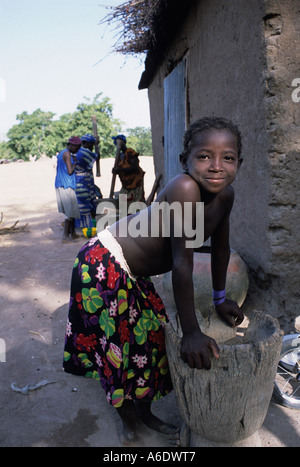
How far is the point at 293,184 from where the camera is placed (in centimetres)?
236

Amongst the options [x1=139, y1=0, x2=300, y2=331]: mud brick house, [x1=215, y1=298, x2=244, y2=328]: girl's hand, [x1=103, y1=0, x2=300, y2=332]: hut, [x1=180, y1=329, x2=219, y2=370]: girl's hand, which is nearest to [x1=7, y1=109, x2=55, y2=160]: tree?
[x1=103, y1=0, x2=300, y2=332]: hut

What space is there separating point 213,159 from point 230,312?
32.6 inches

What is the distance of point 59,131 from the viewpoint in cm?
2664

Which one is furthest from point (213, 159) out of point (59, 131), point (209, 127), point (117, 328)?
point (59, 131)

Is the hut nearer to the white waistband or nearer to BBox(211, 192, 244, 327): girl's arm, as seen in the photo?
BBox(211, 192, 244, 327): girl's arm

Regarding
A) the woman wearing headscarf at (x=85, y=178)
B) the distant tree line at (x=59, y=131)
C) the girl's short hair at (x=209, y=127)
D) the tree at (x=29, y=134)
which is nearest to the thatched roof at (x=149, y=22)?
the woman wearing headscarf at (x=85, y=178)

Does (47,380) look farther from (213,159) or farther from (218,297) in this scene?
(213,159)

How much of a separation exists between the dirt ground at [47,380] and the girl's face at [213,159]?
1.27m

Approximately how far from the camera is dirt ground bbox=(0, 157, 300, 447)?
1785 millimetres

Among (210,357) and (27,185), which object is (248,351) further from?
(27,185)


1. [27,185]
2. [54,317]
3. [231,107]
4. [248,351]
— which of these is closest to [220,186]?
[248,351]

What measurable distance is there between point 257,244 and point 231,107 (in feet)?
3.68

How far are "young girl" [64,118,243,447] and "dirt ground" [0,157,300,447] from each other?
269 mm

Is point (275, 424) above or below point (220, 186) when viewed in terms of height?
below
